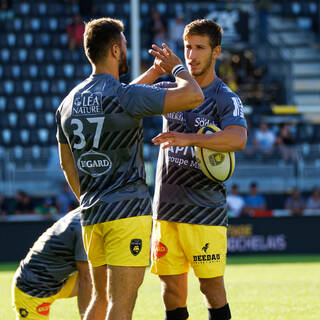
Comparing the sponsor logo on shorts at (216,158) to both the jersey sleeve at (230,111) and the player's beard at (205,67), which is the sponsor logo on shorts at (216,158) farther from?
the player's beard at (205,67)

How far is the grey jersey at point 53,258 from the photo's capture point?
539 centimetres

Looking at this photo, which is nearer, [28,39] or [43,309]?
[43,309]

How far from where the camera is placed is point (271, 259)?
14.7 m

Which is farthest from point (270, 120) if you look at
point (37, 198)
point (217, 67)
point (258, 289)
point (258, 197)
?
point (258, 289)

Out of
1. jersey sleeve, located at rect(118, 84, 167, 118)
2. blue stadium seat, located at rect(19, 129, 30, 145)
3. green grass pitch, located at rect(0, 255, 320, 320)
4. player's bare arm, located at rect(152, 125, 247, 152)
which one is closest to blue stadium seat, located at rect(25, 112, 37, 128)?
blue stadium seat, located at rect(19, 129, 30, 145)

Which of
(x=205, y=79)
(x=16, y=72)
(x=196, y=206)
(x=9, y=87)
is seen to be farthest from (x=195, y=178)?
(x=16, y=72)

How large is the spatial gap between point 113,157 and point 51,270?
110 cm

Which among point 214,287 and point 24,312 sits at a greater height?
point 214,287

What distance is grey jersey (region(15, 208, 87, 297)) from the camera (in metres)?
5.39

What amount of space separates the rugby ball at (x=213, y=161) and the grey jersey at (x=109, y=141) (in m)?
0.68

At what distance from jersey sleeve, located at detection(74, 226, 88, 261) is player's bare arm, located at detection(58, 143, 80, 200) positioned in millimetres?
286

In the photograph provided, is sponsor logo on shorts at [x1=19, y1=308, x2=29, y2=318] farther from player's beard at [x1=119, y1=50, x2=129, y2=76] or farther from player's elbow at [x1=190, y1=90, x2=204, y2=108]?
player's elbow at [x1=190, y1=90, x2=204, y2=108]

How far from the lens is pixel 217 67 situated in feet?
67.2

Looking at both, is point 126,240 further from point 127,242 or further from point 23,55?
point 23,55
